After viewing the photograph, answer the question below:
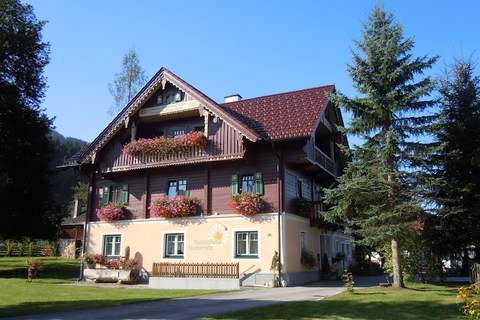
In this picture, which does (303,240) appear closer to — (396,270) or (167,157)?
(396,270)

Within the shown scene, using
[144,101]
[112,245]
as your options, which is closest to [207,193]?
[144,101]

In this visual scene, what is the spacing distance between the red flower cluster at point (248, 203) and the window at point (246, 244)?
1063mm

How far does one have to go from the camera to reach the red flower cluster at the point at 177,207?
2697 cm

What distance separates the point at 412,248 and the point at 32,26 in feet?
94.2

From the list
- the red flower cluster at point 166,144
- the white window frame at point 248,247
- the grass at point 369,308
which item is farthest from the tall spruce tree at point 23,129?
the grass at point 369,308

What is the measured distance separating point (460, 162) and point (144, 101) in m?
17.5

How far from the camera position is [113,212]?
29.3 meters

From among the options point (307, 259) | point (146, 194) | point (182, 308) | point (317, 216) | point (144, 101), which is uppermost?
point (144, 101)

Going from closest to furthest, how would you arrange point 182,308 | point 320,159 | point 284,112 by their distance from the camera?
point 182,308
point 284,112
point 320,159

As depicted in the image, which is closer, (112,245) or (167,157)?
(167,157)

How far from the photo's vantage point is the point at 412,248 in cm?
2172

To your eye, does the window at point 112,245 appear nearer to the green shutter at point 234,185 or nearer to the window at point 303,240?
the green shutter at point 234,185

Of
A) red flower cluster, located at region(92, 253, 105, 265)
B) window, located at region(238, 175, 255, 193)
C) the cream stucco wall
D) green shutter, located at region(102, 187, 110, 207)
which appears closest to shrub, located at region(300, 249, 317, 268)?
the cream stucco wall

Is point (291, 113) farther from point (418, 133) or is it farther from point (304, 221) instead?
point (418, 133)
